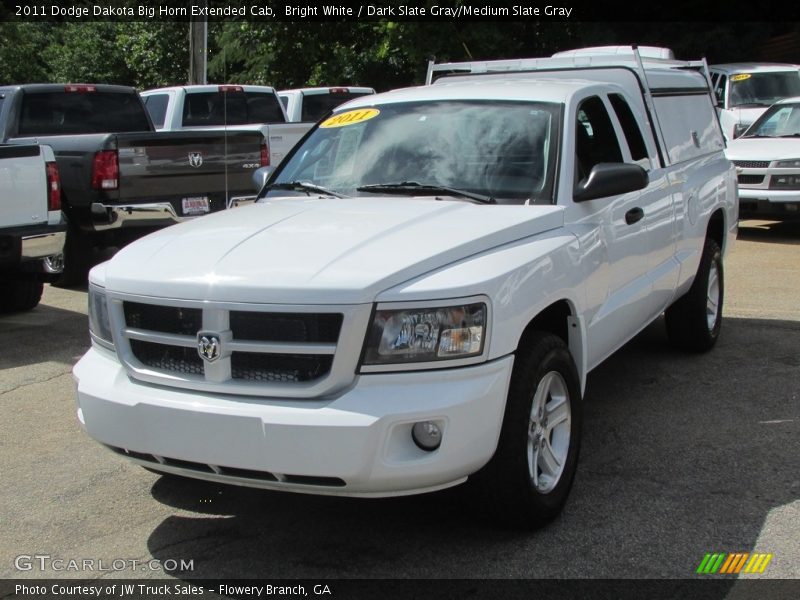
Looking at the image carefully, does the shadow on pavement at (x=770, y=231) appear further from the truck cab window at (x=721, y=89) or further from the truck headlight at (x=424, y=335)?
the truck headlight at (x=424, y=335)

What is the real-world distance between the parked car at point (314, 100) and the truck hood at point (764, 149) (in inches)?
252

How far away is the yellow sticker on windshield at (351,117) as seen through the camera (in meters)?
5.29

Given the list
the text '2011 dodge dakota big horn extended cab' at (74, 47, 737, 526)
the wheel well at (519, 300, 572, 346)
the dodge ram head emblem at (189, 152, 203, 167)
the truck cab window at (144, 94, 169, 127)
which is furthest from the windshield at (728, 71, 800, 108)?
the wheel well at (519, 300, 572, 346)

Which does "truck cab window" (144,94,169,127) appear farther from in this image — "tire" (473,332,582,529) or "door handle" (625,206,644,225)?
"tire" (473,332,582,529)

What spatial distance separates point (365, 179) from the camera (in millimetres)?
4891

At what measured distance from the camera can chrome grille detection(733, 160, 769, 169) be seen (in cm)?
1256

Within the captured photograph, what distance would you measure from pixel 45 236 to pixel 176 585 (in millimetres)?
4769

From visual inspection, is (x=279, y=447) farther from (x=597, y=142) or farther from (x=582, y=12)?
(x=582, y=12)

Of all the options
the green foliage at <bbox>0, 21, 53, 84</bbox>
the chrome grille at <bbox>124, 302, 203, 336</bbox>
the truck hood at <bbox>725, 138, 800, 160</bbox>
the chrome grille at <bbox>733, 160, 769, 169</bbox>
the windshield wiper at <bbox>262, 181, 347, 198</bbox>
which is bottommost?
the green foliage at <bbox>0, 21, 53, 84</bbox>

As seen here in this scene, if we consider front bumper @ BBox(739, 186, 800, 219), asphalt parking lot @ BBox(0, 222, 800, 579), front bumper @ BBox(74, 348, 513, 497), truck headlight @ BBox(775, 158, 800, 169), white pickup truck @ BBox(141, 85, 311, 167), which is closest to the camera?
front bumper @ BBox(74, 348, 513, 497)

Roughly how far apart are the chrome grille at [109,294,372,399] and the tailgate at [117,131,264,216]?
5.51 m

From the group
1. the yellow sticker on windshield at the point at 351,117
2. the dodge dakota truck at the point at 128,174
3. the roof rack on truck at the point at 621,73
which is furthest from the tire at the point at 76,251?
the yellow sticker on windshield at the point at 351,117

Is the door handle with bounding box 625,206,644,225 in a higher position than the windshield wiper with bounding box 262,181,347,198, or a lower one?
lower

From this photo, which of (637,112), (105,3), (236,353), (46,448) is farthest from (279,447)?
(105,3)
